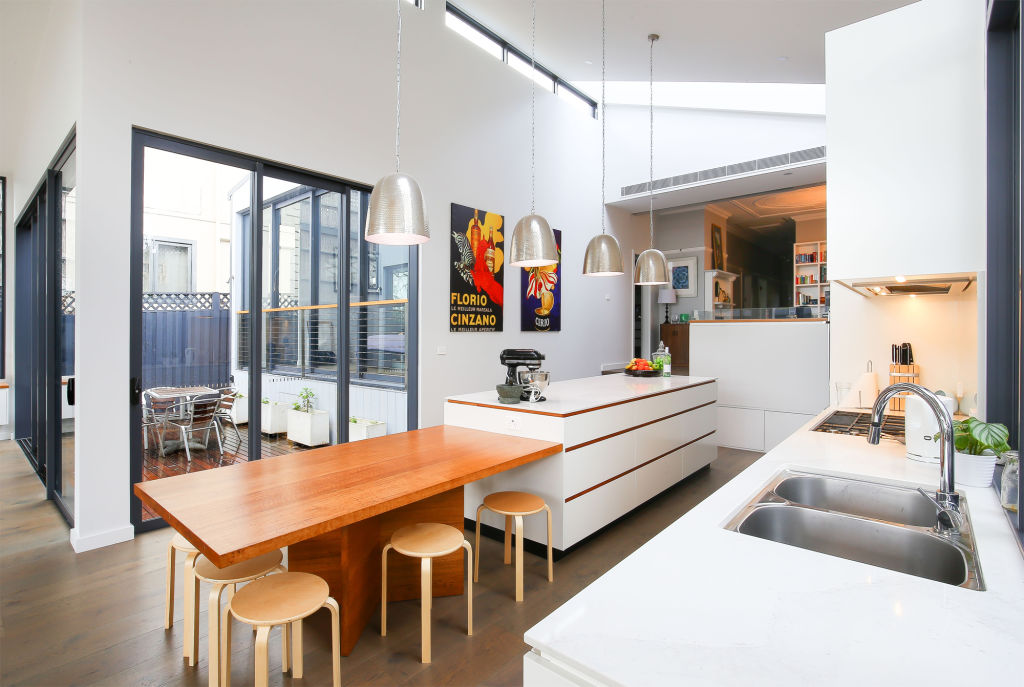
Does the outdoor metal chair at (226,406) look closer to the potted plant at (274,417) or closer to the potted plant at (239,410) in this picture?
the potted plant at (239,410)

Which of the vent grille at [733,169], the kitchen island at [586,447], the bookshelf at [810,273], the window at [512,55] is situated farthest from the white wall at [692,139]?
the kitchen island at [586,447]

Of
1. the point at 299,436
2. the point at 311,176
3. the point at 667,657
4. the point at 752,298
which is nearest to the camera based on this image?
the point at 667,657

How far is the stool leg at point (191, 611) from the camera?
1.83 metres

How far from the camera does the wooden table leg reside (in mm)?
1998

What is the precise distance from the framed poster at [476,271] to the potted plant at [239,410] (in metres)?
2.03

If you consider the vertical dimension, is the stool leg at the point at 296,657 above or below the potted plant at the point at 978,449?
below

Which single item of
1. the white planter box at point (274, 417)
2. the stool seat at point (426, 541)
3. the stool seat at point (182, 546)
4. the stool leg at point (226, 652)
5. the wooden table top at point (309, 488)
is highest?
the wooden table top at point (309, 488)

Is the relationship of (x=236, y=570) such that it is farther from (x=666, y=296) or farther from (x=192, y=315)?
(x=666, y=296)

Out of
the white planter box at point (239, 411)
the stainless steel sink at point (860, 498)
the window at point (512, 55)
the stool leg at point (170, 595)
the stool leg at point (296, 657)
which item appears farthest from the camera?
the window at point (512, 55)

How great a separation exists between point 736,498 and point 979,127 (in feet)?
5.03

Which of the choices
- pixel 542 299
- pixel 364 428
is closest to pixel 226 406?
pixel 364 428

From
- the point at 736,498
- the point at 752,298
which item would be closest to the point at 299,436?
the point at 736,498

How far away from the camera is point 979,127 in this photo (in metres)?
1.68

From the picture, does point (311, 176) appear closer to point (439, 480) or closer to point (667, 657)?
point (439, 480)
